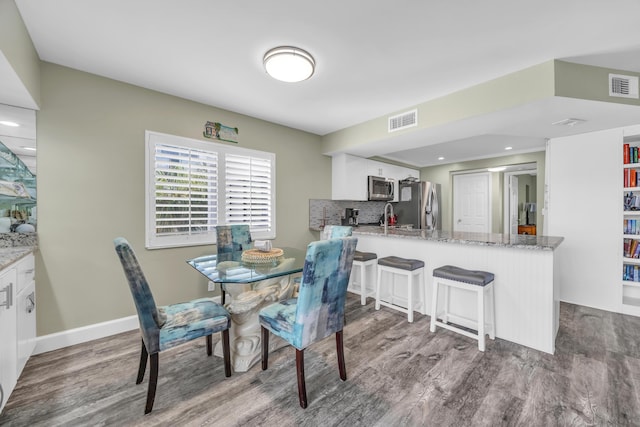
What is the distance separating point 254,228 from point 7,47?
2.47 metres

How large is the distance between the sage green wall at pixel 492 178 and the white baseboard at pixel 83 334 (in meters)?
6.25

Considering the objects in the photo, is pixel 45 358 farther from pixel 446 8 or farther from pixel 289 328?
pixel 446 8

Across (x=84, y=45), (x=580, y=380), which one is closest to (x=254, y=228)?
(x=84, y=45)

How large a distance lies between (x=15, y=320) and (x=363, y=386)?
2.25 m

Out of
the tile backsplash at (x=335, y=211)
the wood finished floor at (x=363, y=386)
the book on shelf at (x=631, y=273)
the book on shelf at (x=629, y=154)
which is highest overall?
the book on shelf at (x=629, y=154)

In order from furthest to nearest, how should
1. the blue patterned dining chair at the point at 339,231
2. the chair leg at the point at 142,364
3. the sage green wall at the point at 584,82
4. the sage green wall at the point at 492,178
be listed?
the sage green wall at the point at 492,178 → the blue patterned dining chair at the point at 339,231 → the sage green wall at the point at 584,82 → the chair leg at the point at 142,364

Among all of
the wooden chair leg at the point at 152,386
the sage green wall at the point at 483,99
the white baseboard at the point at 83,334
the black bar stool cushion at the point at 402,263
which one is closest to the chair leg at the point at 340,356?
the wooden chair leg at the point at 152,386

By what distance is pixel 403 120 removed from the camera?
123 inches

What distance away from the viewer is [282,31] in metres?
1.82

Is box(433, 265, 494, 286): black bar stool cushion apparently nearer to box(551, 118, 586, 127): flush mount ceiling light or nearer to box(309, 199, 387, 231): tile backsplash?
box(551, 118, 586, 127): flush mount ceiling light

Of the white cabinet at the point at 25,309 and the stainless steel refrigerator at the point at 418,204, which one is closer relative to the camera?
the white cabinet at the point at 25,309

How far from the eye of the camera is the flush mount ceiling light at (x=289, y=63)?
6.49 feet

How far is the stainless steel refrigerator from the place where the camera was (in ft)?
18.0

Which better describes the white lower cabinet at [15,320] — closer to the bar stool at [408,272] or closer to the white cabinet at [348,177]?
the bar stool at [408,272]
